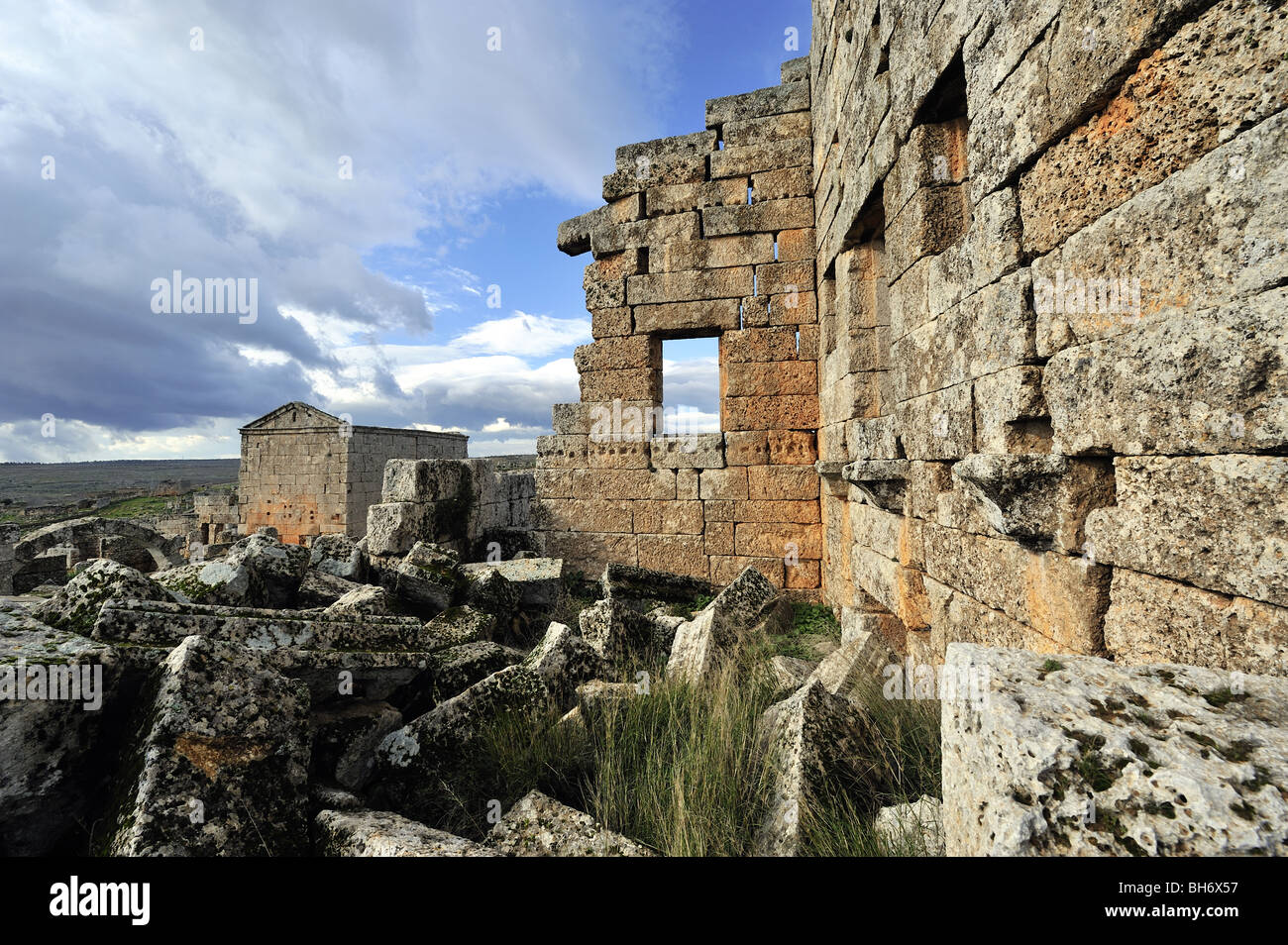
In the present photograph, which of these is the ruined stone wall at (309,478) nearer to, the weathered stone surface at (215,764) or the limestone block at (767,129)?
the limestone block at (767,129)

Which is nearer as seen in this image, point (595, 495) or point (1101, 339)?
point (1101, 339)

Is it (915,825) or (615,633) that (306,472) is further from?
(915,825)

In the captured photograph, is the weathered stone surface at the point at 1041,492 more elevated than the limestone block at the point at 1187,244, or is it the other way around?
the limestone block at the point at 1187,244

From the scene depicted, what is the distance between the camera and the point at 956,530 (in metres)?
3.12

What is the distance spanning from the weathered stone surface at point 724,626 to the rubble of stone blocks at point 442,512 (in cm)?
329

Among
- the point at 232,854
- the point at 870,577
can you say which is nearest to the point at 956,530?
the point at 870,577

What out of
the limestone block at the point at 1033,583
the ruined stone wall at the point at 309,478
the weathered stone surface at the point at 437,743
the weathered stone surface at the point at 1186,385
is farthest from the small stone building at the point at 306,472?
the weathered stone surface at the point at 1186,385

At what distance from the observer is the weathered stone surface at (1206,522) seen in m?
1.46

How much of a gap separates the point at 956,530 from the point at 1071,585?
0.97 m

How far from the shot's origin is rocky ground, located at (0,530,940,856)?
213cm

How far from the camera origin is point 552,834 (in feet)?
7.30

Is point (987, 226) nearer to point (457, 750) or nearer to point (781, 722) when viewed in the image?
point (781, 722)

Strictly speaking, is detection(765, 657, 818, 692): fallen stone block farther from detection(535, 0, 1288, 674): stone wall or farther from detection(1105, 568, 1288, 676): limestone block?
detection(1105, 568, 1288, 676): limestone block
